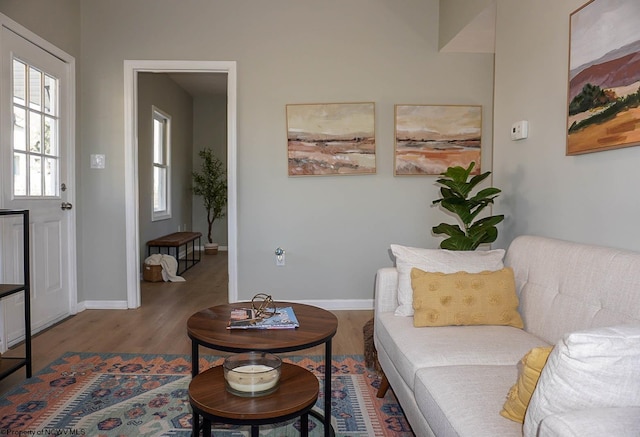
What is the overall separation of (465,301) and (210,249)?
613 centimetres

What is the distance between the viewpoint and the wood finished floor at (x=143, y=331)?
291 centimetres

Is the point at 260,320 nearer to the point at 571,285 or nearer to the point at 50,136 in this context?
the point at 571,285

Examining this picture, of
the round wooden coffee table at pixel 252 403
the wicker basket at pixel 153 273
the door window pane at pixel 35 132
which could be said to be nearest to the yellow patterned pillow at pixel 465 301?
the round wooden coffee table at pixel 252 403

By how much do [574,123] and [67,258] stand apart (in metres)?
3.58

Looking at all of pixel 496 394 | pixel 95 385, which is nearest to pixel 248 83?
pixel 95 385

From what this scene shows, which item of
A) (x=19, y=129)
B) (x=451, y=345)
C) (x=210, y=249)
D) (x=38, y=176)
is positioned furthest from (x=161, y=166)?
(x=451, y=345)

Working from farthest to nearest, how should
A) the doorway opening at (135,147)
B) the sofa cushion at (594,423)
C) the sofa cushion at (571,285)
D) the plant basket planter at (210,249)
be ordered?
1. the plant basket planter at (210,249)
2. the doorway opening at (135,147)
3. the sofa cushion at (571,285)
4. the sofa cushion at (594,423)

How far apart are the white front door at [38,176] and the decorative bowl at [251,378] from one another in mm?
2153

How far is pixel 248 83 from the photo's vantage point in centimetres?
385

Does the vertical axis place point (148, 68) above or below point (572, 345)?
above

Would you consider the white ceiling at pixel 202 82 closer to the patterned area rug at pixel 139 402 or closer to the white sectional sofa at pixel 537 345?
the patterned area rug at pixel 139 402

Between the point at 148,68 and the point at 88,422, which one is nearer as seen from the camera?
the point at 88,422

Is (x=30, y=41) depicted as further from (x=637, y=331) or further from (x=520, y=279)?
(x=637, y=331)

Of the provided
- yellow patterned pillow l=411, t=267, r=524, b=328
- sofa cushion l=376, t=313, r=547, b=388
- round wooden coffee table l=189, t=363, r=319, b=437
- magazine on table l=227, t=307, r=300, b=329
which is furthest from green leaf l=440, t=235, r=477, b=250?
round wooden coffee table l=189, t=363, r=319, b=437
